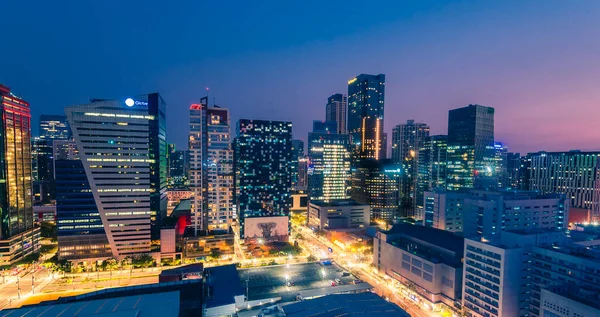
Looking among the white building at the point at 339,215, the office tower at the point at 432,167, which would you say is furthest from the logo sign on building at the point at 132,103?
the office tower at the point at 432,167

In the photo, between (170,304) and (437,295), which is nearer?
(170,304)

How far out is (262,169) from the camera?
121312 millimetres

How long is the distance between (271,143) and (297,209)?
71.6m

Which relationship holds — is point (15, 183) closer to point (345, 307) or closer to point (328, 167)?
point (345, 307)

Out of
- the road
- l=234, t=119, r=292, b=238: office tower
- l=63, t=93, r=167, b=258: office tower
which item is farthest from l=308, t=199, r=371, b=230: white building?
l=63, t=93, r=167, b=258: office tower

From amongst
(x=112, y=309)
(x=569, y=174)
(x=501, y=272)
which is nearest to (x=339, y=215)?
(x=501, y=272)

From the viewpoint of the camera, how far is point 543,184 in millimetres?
155500

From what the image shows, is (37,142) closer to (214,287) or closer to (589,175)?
(214,287)

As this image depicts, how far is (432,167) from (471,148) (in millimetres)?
23350

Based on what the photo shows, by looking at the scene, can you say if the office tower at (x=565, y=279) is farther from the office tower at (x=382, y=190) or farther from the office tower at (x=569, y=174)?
the office tower at (x=569, y=174)

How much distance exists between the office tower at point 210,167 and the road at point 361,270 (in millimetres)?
37046

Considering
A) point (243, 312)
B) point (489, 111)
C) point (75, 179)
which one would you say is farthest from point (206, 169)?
point (489, 111)

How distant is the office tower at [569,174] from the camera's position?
132 metres

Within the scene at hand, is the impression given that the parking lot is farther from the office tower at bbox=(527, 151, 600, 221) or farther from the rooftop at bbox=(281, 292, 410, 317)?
the office tower at bbox=(527, 151, 600, 221)
